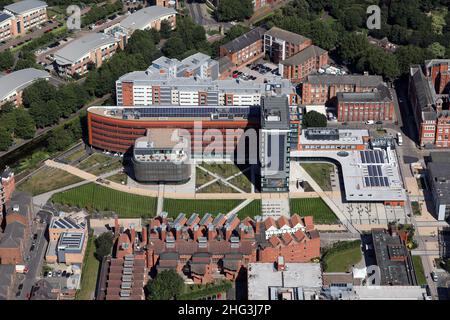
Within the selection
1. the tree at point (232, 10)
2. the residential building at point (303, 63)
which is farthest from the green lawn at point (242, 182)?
the tree at point (232, 10)

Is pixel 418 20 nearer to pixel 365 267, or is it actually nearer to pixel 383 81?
pixel 383 81

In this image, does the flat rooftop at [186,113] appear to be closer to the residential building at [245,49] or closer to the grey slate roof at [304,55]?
the grey slate roof at [304,55]

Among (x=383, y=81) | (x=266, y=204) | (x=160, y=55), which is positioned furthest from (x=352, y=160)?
(x=160, y=55)

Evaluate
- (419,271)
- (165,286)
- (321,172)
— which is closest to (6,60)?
(321,172)

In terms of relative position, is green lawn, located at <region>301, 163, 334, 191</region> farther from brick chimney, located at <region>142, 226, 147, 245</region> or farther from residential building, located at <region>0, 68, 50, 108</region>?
residential building, located at <region>0, 68, 50, 108</region>

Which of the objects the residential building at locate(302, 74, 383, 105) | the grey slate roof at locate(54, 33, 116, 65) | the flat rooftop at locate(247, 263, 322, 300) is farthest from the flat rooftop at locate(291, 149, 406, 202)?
the grey slate roof at locate(54, 33, 116, 65)

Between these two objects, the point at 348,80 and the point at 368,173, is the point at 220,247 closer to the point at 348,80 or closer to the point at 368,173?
the point at 368,173

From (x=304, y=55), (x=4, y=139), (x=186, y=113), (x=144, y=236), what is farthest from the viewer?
(x=304, y=55)
